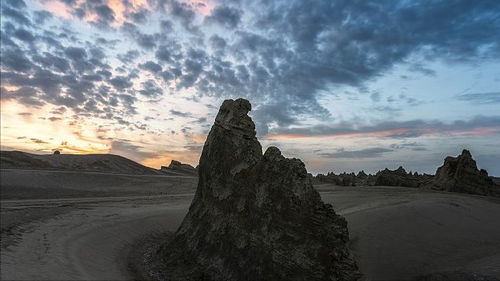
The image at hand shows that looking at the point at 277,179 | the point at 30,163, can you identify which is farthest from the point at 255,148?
the point at 30,163

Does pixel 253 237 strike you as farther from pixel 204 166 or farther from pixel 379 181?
pixel 379 181

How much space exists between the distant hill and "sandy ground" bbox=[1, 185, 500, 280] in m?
29.9

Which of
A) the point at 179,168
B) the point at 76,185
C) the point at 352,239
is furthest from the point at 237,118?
the point at 179,168

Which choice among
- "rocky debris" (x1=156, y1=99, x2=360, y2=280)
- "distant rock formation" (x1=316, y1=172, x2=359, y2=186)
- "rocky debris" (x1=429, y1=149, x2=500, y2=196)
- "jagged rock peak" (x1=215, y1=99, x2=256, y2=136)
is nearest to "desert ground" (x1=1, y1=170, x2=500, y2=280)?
"rocky debris" (x1=156, y1=99, x2=360, y2=280)

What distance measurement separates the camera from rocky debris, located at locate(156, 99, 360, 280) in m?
11.3

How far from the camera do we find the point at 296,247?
37.6ft

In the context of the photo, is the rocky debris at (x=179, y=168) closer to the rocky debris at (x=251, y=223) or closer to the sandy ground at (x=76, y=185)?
the sandy ground at (x=76, y=185)

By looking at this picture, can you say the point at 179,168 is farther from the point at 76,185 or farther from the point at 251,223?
the point at 251,223

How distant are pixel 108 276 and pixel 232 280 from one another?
127 inches

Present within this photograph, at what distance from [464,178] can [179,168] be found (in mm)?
47865

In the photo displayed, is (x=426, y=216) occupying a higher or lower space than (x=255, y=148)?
lower

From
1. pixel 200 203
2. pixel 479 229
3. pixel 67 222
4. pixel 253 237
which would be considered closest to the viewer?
pixel 253 237

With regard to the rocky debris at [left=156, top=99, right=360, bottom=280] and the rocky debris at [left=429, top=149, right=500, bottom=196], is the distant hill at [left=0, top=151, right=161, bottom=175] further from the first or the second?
the rocky debris at [left=429, top=149, right=500, bottom=196]

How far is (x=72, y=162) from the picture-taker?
2203 inches
